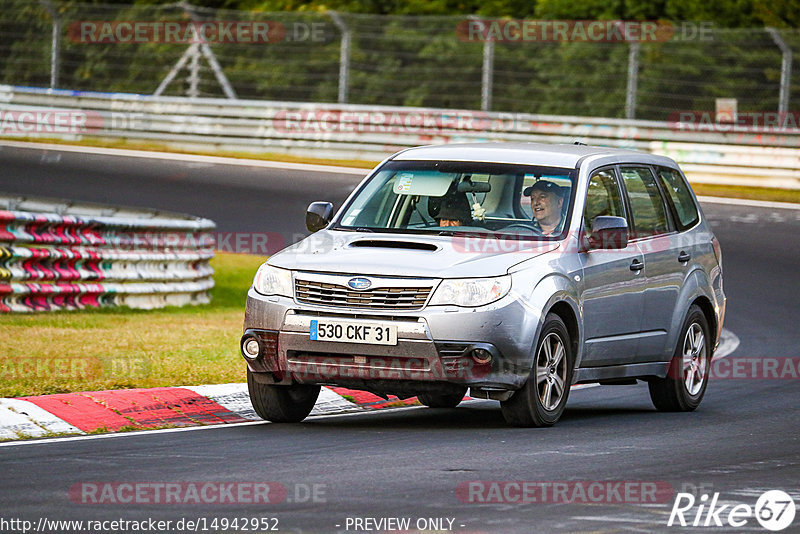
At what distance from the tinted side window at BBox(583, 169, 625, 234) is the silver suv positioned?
16 millimetres

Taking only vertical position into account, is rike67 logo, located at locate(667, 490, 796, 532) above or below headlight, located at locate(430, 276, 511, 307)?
below

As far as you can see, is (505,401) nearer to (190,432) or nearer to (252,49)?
(190,432)

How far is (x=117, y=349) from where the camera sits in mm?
12117

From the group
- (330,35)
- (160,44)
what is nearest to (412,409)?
(330,35)

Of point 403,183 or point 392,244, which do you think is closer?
point 392,244

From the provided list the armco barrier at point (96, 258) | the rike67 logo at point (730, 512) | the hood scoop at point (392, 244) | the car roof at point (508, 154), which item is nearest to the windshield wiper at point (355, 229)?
the hood scoop at point (392, 244)

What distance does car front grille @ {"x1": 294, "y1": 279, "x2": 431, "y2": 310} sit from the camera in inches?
356

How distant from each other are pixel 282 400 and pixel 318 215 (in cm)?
135

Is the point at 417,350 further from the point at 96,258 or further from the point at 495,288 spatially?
the point at 96,258

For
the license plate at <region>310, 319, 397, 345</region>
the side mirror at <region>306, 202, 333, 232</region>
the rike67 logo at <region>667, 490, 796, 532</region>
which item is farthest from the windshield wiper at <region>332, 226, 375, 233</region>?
the rike67 logo at <region>667, 490, 796, 532</region>

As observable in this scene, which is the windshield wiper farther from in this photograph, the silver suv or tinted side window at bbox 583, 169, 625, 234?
tinted side window at bbox 583, 169, 625, 234

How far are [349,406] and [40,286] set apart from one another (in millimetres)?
5126

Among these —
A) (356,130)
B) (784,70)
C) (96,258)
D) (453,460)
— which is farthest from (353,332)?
(356,130)

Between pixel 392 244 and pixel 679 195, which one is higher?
pixel 679 195
